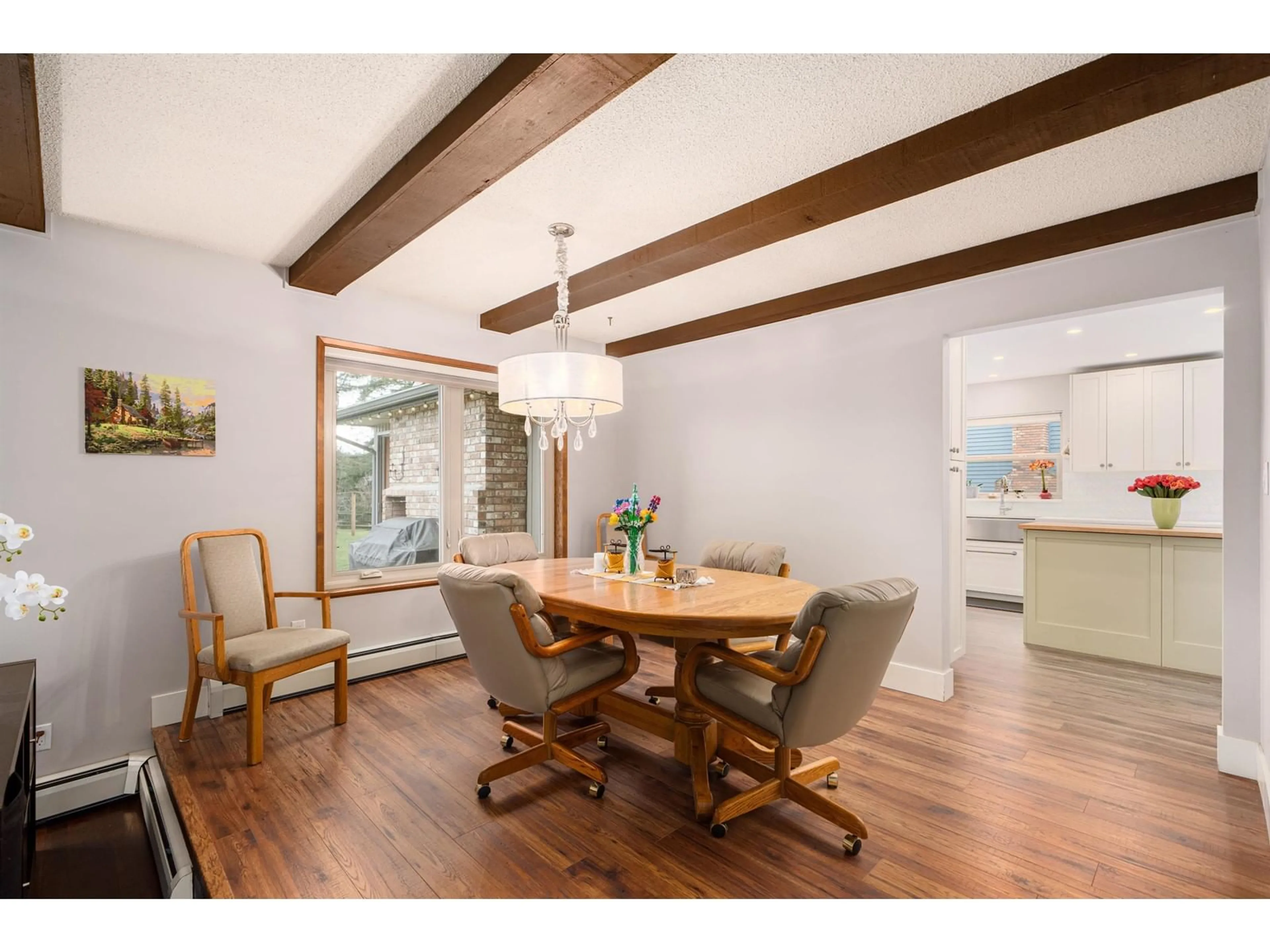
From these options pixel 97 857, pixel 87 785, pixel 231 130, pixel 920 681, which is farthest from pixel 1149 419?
pixel 87 785

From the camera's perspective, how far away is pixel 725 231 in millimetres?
2705

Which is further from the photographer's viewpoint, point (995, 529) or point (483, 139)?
point (995, 529)

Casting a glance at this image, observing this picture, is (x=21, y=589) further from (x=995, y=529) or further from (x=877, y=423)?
(x=995, y=529)

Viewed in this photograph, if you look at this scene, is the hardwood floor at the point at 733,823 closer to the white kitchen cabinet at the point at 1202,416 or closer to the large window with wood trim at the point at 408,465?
the large window with wood trim at the point at 408,465

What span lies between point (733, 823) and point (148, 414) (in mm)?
3288

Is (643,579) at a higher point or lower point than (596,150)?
lower

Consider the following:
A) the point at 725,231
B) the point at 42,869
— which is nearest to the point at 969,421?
the point at 725,231

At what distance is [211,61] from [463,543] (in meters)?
2.54

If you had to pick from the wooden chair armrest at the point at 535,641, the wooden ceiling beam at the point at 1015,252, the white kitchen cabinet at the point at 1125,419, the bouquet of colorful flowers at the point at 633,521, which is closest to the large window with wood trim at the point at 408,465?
the bouquet of colorful flowers at the point at 633,521

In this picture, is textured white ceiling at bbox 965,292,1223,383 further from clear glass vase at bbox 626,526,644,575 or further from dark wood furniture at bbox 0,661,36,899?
dark wood furniture at bbox 0,661,36,899

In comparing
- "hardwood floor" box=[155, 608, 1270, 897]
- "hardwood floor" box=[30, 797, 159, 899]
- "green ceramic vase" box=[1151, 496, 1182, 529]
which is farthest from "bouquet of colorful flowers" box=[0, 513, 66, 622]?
"green ceramic vase" box=[1151, 496, 1182, 529]

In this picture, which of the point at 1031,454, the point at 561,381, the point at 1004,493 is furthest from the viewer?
the point at 1004,493

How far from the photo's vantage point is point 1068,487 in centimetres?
600

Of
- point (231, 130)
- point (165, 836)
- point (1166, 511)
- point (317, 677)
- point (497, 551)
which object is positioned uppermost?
point (231, 130)
